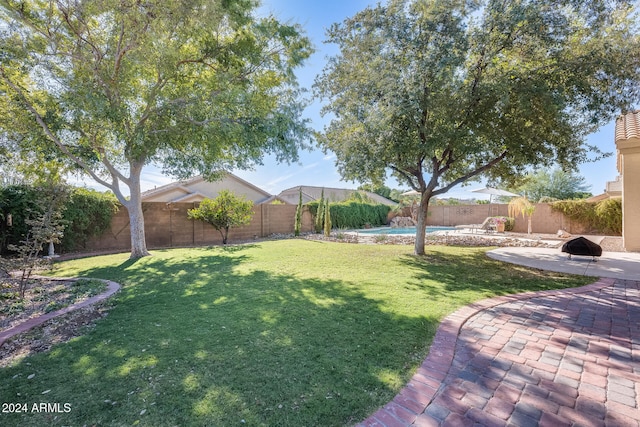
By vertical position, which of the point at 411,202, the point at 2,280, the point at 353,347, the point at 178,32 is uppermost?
the point at 178,32

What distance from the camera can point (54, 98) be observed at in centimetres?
838

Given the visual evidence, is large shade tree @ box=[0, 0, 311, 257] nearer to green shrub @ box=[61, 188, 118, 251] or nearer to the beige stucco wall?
green shrub @ box=[61, 188, 118, 251]

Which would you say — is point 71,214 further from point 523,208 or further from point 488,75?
point 523,208

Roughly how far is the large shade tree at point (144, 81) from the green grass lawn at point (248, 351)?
4.73 metres

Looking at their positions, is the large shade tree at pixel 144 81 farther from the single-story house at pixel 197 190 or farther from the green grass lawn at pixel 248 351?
the single-story house at pixel 197 190

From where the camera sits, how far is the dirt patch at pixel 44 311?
11.0 feet

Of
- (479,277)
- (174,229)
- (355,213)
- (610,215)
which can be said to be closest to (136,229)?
(174,229)

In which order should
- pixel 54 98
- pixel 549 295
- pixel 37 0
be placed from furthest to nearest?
pixel 54 98, pixel 37 0, pixel 549 295

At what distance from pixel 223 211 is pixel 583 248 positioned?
1298cm

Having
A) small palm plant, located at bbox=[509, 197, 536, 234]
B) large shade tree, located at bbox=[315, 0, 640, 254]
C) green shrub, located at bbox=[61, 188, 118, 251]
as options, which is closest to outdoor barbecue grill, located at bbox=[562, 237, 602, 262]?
large shade tree, located at bbox=[315, 0, 640, 254]

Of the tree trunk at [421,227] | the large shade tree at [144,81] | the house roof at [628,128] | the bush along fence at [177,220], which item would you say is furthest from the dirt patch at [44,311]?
the house roof at [628,128]

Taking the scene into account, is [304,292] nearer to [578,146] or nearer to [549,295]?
[549,295]

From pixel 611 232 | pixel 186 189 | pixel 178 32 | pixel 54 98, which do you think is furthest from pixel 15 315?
pixel 611 232

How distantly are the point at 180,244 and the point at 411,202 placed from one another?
20.9 m
